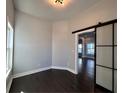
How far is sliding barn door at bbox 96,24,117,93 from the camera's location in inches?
124

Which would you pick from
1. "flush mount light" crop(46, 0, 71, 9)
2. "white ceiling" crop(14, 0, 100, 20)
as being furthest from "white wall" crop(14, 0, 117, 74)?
"flush mount light" crop(46, 0, 71, 9)

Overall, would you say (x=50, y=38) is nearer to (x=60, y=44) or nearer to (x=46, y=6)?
(x=60, y=44)

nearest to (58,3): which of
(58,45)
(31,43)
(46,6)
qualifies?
(46,6)

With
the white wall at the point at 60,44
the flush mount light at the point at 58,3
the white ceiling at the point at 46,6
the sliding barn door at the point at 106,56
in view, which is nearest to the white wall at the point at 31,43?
the white wall at the point at 60,44

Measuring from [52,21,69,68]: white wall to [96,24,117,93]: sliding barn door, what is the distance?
275cm

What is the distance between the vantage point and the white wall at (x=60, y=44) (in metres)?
6.46

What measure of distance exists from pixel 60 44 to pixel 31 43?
1.80 m

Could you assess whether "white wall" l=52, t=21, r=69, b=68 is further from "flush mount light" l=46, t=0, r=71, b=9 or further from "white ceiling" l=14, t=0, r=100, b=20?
"flush mount light" l=46, t=0, r=71, b=9

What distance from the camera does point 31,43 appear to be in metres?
5.53

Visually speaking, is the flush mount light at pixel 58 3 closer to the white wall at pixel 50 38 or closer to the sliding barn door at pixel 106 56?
the white wall at pixel 50 38

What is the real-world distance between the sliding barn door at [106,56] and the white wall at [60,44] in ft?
9.03

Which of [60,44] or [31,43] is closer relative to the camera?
[31,43]
